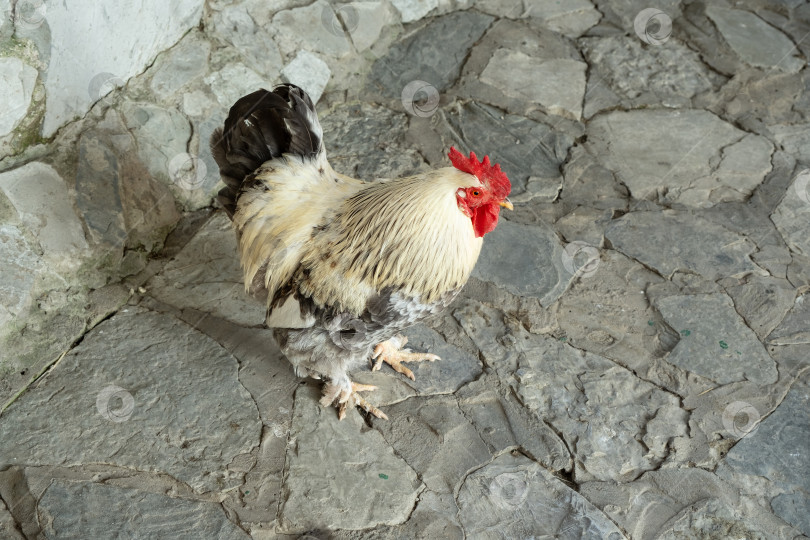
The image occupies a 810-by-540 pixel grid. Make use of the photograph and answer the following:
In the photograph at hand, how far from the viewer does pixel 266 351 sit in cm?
371

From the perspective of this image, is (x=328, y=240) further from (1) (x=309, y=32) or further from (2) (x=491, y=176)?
(1) (x=309, y=32)

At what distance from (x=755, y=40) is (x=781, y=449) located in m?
3.78

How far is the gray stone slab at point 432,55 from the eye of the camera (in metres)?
5.28

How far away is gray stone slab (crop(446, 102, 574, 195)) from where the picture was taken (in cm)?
479

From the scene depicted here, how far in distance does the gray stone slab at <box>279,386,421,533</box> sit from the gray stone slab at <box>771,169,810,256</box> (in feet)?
9.56

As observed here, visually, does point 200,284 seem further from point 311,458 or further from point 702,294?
point 702,294

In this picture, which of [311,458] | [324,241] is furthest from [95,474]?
[324,241]

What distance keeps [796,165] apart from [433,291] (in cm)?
329

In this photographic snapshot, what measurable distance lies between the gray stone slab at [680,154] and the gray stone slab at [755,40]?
35.6 inches

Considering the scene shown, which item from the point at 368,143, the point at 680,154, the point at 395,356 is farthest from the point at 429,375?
the point at 680,154

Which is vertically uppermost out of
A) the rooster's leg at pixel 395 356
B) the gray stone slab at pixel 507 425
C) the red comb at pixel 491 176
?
the red comb at pixel 491 176

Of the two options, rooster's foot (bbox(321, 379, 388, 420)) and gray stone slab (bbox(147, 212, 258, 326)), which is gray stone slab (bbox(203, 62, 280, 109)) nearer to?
gray stone slab (bbox(147, 212, 258, 326))

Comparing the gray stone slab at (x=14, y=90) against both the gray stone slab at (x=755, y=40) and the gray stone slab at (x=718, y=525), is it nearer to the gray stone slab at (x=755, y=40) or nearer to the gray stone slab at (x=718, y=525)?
the gray stone slab at (x=718, y=525)

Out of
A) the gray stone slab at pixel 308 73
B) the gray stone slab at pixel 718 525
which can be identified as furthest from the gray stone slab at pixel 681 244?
the gray stone slab at pixel 308 73
